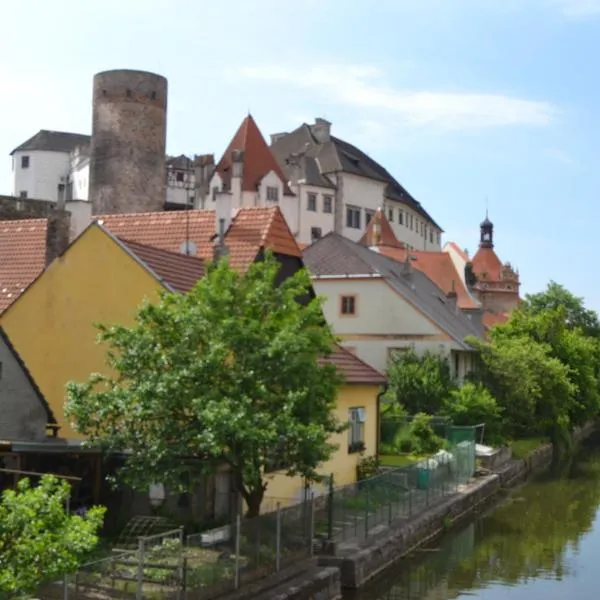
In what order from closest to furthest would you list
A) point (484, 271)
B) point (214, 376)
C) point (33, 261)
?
point (214, 376) < point (33, 261) < point (484, 271)

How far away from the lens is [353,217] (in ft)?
293

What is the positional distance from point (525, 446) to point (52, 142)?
68.1m

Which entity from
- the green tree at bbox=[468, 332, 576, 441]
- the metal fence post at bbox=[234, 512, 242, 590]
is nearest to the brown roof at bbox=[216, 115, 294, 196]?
the green tree at bbox=[468, 332, 576, 441]

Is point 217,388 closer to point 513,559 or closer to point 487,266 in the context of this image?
point 513,559

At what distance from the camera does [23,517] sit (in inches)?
358

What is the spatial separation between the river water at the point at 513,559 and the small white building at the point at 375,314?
33.2 feet

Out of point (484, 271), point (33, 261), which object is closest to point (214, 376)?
point (33, 261)

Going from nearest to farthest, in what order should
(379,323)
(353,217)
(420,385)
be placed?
1. (420,385)
2. (379,323)
3. (353,217)

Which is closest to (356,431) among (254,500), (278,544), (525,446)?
(254,500)

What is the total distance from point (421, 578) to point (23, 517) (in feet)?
47.9

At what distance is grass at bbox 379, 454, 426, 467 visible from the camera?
3268cm

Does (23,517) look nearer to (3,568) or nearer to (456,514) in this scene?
(3,568)

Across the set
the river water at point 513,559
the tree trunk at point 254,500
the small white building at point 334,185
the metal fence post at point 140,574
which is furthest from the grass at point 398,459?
the small white building at point 334,185

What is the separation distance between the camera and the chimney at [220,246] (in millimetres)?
24141
